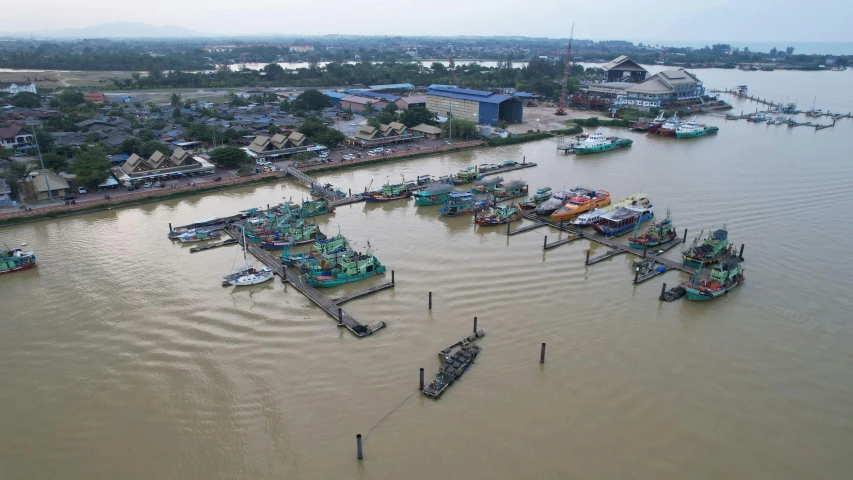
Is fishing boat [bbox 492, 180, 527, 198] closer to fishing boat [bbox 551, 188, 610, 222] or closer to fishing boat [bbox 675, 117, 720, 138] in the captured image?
fishing boat [bbox 551, 188, 610, 222]

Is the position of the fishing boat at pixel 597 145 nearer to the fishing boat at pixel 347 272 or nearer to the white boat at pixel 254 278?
the fishing boat at pixel 347 272

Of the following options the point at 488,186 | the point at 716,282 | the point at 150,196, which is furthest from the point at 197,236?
the point at 716,282

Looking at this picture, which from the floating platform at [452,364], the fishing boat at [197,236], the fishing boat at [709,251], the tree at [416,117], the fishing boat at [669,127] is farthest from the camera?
the fishing boat at [669,127]

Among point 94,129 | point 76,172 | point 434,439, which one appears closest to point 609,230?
point 434,439

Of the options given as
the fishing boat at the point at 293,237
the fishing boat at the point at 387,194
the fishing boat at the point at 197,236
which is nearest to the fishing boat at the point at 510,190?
the fishing boat at the point at 387,194

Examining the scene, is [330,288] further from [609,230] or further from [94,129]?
[94,129]
